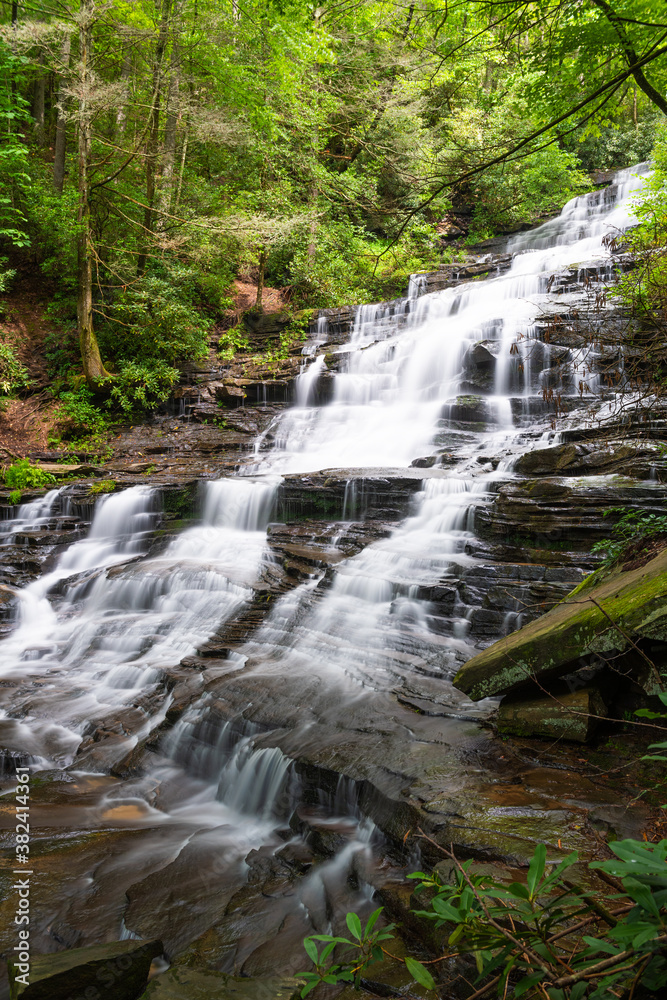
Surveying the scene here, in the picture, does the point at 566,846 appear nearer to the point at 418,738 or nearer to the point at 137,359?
the point at 418,738

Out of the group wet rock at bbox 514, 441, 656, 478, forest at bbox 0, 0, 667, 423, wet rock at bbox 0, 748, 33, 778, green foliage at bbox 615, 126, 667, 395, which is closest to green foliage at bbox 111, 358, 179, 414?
forest at bbox 0, 0, 667, 423

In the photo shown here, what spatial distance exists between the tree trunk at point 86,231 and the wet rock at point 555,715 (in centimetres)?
1384

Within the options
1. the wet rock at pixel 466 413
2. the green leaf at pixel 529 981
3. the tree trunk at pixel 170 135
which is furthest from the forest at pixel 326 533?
the tree trunk at pixel 170 135

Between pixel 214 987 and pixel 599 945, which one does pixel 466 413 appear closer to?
pixel 214 987

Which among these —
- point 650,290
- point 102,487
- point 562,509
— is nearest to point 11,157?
point 102,487

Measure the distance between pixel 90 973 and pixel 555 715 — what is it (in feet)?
9.99

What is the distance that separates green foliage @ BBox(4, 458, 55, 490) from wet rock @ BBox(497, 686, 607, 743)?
35.8ft

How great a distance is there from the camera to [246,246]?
16969 mm

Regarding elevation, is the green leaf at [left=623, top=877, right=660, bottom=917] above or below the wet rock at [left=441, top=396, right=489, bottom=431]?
below

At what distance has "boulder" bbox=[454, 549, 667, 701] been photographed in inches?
134

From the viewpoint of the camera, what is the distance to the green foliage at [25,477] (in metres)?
11.8

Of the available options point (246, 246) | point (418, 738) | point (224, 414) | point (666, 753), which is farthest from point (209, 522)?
point (246, 246)

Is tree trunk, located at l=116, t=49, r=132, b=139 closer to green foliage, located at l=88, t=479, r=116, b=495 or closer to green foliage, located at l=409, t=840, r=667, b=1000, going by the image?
green foliage, located at l=88, t=479, r=116, b=495

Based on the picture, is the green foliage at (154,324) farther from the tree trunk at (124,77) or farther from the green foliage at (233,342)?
the tree trunk at (124,77)
